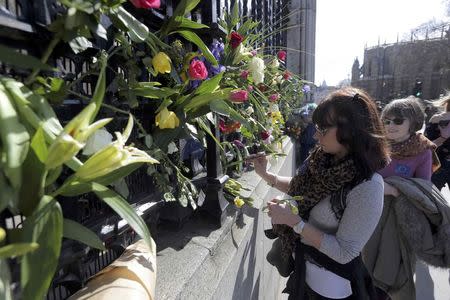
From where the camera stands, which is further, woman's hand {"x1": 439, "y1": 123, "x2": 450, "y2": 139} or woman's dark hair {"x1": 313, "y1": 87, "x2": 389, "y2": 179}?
woman's hand {"x1": 439, "y1": 123, "x2": 450, "y2": 139}

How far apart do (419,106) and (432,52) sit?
44.9 metres

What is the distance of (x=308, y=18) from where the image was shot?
8.25m

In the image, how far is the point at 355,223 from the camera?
63.7 inches

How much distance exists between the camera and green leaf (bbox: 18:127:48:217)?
0.55m

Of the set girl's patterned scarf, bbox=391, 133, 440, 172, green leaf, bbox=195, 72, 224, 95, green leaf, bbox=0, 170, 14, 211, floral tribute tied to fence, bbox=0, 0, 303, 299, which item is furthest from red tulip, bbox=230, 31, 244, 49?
girl's patterned scarf, bbox=391, 133, 440, 172

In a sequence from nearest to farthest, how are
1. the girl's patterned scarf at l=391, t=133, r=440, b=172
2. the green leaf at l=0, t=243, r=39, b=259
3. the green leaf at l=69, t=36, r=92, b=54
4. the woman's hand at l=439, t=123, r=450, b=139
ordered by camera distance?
the green leaf at l=0, t=243, r=39, b=259 < the green leaf at l=69, t=36, r=92, b=54 < the girl's patterned scarf at l=391, t=133, r=440, b=172 < the woman's hand at l=439, t=123, r=450, b=139

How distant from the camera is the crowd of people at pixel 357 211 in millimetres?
1652

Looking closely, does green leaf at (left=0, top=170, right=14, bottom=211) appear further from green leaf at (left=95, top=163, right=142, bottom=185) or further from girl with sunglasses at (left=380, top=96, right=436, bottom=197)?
girl with sunglasses at (left=380, top=96, right=436, bottom=197)

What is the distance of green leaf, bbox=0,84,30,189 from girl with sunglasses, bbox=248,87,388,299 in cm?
140

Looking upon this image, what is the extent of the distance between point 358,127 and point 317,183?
0.34 meters

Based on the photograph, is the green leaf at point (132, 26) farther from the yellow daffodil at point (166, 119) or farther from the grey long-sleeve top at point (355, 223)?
the grey long-sleeve top at point (355, 223)

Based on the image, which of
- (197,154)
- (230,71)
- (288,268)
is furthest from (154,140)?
(288,268)

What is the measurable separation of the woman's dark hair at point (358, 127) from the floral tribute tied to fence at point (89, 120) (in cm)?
43

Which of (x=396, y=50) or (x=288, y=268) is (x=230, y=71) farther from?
(x=396, y=50)
